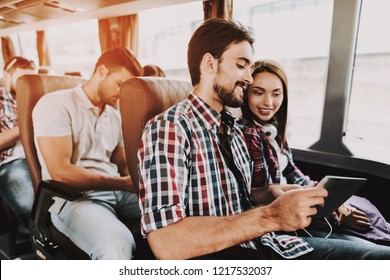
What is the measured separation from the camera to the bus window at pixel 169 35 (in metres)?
1.16

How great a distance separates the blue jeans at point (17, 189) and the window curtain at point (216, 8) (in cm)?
107

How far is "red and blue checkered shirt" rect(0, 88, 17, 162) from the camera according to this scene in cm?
142

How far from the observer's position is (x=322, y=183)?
92 centimetres

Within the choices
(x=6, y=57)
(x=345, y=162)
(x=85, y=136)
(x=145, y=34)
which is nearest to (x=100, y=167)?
(x=85, y=136)

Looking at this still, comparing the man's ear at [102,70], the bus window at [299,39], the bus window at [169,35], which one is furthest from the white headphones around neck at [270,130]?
the man's ear at [102,70]

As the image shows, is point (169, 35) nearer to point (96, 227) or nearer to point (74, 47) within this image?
point (74, 47)

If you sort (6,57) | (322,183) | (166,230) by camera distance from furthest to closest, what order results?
(6,57) → (322,183) → (166,230)

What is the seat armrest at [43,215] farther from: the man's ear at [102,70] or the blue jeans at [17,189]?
the man's ear at [102,70]

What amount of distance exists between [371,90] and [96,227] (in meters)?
1.08

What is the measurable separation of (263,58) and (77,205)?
2.98 feet

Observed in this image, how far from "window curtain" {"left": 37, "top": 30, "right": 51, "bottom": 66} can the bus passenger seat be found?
775mm

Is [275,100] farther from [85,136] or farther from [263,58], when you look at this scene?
[85,136]

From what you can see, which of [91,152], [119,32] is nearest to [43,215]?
[91,152]

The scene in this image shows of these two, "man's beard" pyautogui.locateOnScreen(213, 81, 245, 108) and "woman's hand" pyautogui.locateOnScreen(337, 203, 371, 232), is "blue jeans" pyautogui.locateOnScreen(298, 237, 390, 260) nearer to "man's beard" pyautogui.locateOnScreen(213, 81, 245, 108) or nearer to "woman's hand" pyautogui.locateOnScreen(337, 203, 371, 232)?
"woman's hand" pyautogui.locateOnScreen(337, 203, 371, 232)
